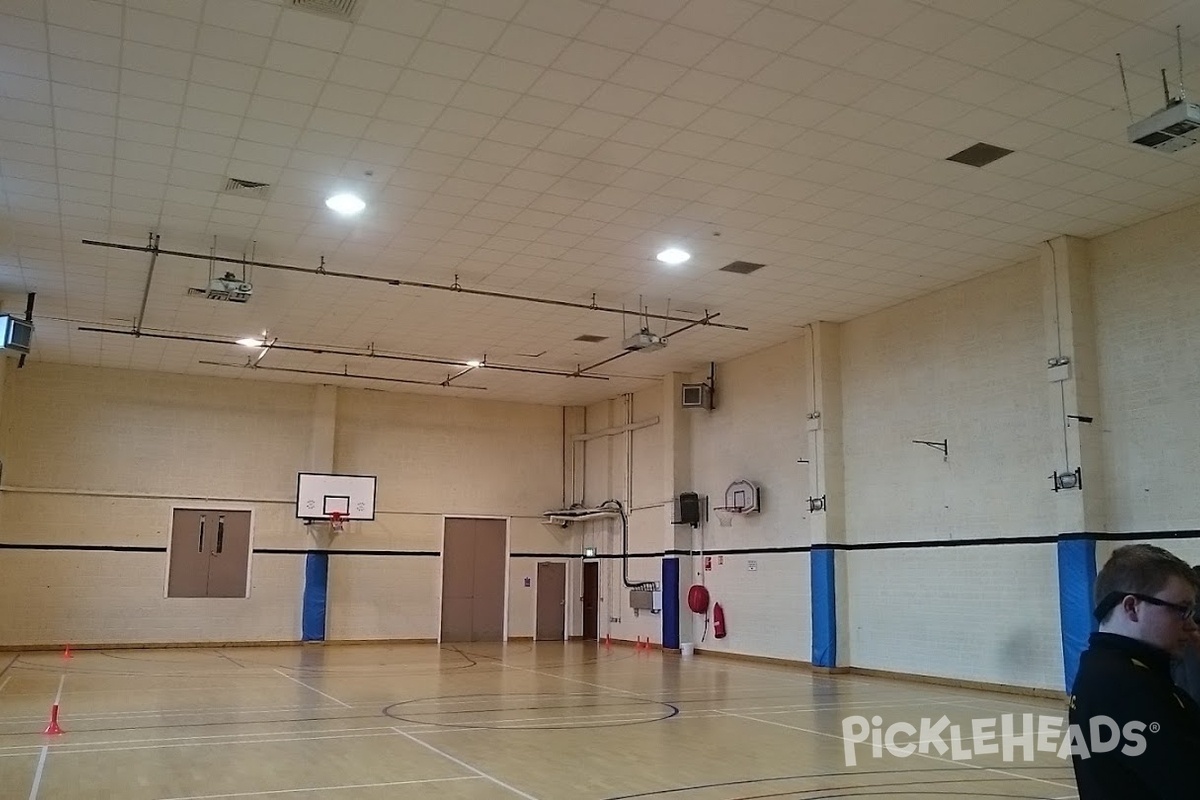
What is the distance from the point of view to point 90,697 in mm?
11805

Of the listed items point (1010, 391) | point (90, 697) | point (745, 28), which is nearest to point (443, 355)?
point (90, 697)

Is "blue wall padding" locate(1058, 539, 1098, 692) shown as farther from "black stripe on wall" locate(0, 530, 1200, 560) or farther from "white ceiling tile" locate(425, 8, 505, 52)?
"white ceiling tile" locate(425, 8, 505, 52)

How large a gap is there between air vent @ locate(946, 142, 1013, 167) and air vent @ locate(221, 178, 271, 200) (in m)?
7.68

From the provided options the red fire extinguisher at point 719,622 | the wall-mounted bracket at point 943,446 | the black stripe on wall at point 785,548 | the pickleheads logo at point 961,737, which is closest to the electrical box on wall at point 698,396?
the black stripe on wall at point 785,548

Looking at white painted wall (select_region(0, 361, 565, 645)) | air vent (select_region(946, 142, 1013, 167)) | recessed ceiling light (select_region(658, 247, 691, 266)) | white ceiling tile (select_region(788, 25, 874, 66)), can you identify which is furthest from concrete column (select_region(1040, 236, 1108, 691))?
white painted wall (select_region(0, 361, 565, 645))

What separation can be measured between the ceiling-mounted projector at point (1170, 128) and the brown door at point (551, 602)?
19.0 m

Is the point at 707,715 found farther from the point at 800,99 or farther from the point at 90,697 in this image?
the point at 90,697

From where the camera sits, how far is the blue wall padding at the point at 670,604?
66.2 feet

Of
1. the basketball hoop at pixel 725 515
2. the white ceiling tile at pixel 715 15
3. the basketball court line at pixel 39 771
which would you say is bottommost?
the basketball court line at pixel 39 771

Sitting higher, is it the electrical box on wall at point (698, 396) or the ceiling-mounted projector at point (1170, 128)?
the ceiling-mounted projector at point (1170, 128)

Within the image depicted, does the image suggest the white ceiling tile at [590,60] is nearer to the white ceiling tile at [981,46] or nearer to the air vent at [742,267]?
the white ceiling tile at [981,46]

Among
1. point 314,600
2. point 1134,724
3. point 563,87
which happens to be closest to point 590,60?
point 563,87

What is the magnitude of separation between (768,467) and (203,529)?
1262cm

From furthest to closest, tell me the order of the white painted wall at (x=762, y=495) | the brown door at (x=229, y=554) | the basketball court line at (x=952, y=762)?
the brown door at (x=229, y=554) < the white painted wall at (x=762, y=495) < the basketball court line at (x=952, y=762)
